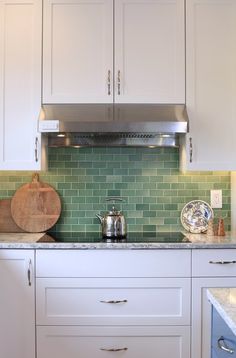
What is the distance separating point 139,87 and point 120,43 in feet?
0.99

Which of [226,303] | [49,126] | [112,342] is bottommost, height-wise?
[112,342]

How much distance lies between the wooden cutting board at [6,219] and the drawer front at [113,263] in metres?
0.59

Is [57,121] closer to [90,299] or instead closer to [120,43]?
[120,43]

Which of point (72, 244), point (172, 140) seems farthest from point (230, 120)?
point (72, 244)

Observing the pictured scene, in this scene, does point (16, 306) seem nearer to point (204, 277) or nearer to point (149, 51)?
point (204, 277)

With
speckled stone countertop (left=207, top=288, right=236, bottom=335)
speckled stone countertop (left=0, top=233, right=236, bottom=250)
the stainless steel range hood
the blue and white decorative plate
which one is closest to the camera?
speckled stone countertop (left=207, top=288, right=236, bottom=335)

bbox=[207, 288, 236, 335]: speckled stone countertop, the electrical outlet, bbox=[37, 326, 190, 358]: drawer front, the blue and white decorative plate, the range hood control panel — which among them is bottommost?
bbox=[37, 326, 190, 358]: drawer front

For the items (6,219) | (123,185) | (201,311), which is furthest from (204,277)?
(6,219)

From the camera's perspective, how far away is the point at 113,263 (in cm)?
235

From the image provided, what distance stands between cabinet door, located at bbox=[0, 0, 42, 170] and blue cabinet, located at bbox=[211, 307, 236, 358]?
159cm

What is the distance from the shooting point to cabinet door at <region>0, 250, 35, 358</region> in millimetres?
2334

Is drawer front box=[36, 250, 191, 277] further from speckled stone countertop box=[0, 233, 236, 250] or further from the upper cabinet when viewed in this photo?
the upper cabinet

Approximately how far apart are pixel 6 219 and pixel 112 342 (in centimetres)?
114

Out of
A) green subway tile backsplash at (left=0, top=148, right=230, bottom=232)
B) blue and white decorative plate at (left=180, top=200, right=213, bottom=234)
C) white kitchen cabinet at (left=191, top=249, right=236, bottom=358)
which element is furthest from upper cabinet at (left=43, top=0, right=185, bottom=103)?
white kitchen cabinet at (left=191, top=249, right=236, bottom=358)
